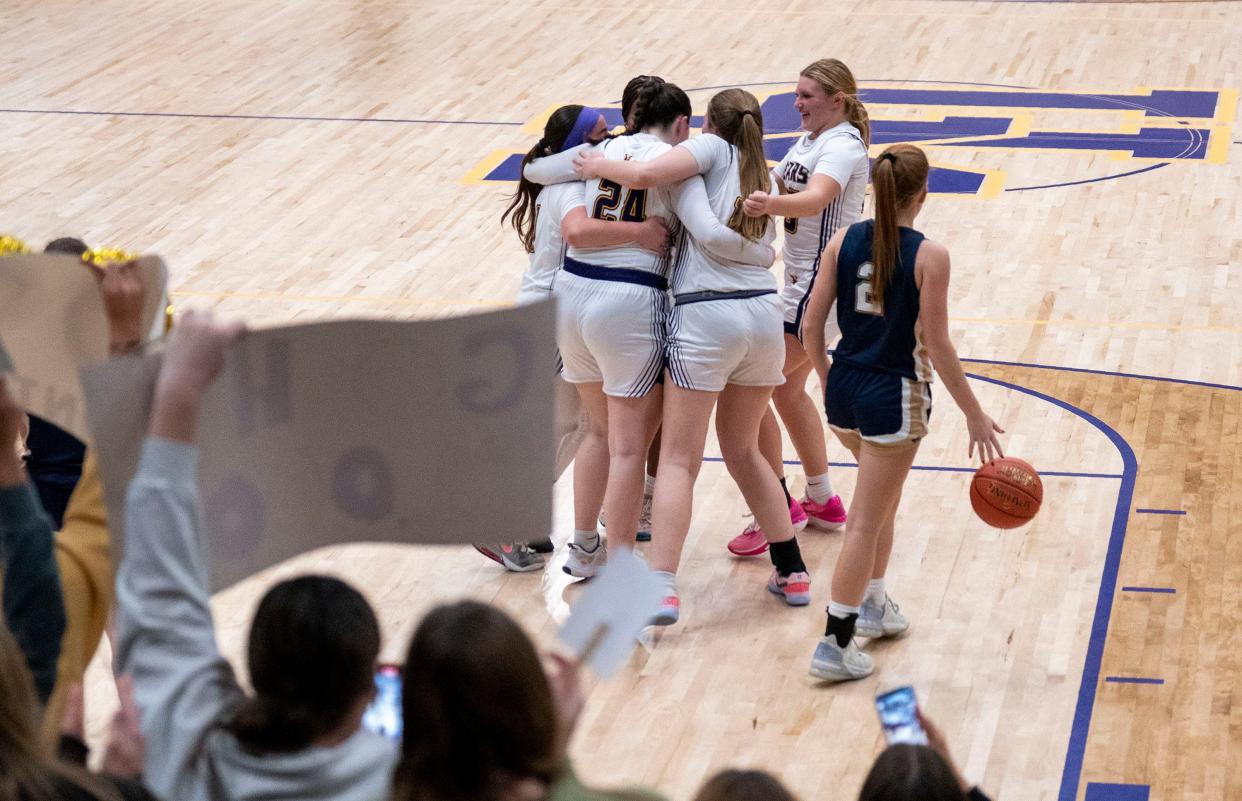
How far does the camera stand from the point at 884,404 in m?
4.67

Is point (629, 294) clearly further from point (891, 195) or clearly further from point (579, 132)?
point (891, 195)

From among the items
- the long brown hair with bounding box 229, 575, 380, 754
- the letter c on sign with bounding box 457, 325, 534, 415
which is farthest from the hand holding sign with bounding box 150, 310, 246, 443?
the letter c on sign with bounding box 457, 325, 534, 415

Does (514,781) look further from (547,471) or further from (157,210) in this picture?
(157,210)

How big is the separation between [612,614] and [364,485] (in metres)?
0.51

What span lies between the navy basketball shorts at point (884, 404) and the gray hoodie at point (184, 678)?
272cm

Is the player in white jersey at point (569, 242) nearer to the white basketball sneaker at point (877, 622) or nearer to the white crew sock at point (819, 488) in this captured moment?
the white crew sock at point (819, 488)

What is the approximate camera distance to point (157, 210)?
9977 millimetres

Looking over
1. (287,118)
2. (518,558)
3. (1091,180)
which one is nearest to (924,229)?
(1091,180)

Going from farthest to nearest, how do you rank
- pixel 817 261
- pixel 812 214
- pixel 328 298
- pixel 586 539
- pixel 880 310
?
pixel 328 298 < pixel 817 261 < pixel 586 539 < pixel 812 214 < pixel 880 310

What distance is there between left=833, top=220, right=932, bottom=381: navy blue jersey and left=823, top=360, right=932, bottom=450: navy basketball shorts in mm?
28

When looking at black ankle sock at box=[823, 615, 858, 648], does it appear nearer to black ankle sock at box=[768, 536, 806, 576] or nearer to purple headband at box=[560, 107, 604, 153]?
black ankle sock at box=[768, 536, 806, 576]

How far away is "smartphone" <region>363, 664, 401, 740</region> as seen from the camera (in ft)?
8.79

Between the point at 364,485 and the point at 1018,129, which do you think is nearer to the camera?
the point at 364,485

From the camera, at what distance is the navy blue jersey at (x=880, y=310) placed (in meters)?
4.59
